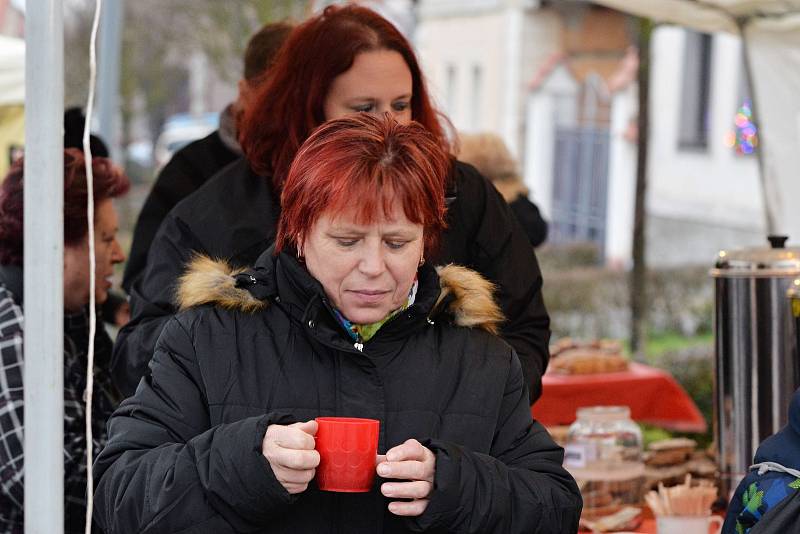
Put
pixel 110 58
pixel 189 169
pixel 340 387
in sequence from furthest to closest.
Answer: pixel 110 58, pixel 189 169, pixel 340 387

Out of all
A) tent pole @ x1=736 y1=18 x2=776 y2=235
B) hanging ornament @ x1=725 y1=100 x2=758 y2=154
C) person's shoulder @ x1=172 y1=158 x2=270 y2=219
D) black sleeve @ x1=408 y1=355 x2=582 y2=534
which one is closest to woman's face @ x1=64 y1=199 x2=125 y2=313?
person's shoulder @ x1=172 y1=158 x2=270 y2=219

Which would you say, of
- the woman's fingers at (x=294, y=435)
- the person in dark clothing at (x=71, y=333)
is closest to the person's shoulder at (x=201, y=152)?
the person in dark clothing at (x=71, y=333)

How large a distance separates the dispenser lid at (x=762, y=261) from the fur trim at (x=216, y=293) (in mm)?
1651

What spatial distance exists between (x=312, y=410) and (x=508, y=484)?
335mm

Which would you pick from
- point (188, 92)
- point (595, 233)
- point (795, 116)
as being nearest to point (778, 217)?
point (795, 116)

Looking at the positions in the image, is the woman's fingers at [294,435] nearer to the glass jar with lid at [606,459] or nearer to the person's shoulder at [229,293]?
the person's shoulder at [229,293]

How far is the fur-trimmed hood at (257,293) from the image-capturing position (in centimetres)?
213

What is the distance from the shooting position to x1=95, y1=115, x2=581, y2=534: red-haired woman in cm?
190

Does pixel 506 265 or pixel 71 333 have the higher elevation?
pixel 506 265

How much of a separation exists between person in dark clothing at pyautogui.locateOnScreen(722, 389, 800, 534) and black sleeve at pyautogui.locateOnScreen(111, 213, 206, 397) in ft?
3.89

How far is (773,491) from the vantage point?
2309mm

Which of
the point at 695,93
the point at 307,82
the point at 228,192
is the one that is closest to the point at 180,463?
the point at 228,192

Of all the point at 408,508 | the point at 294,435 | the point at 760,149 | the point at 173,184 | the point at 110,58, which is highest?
the point at 110,58

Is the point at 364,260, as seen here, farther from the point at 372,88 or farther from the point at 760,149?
the point at 760,149
